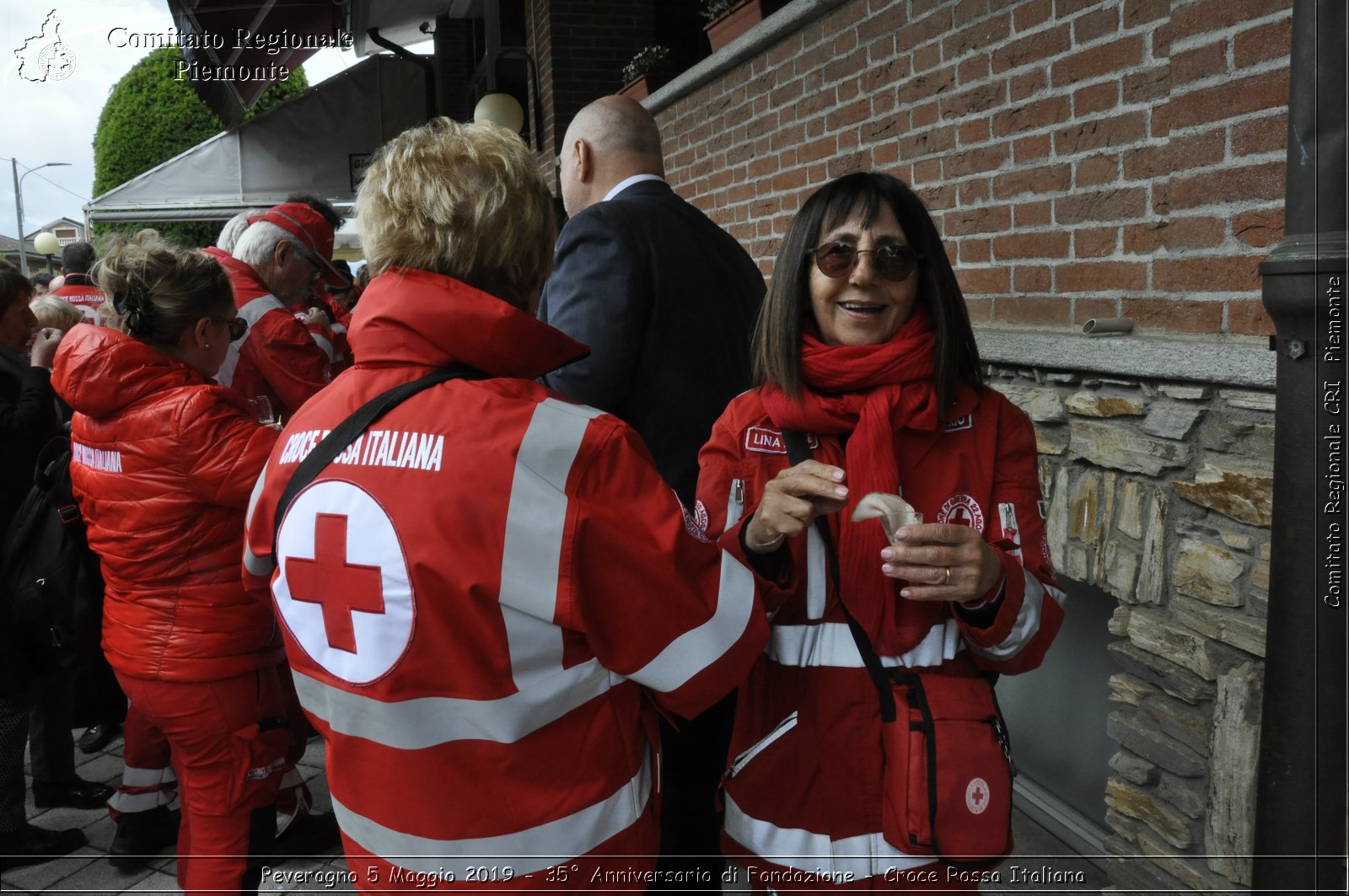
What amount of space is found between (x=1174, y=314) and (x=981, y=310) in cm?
92

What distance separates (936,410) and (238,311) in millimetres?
2908

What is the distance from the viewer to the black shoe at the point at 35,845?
3.62 m

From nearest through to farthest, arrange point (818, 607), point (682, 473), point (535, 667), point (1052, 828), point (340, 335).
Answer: point (535, 667) < point (818, 607) < point (682, 473) < point (1052, 828) < point (340, 335)

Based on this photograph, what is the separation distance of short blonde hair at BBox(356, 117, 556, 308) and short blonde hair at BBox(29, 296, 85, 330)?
12.1ft

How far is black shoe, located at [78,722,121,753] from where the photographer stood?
183 inches

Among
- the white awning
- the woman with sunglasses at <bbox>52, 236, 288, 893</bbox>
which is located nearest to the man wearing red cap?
the woman with sunglasses at <bbox>52, 236, 288, 893</bbox>

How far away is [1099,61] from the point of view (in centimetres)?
285

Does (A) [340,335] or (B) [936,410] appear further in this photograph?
(A) [340,335]

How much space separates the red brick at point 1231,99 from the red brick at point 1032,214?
0.60m

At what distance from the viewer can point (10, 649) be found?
11.5ft

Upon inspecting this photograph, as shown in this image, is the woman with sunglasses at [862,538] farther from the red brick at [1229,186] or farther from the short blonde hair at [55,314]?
the short blonde hair at [55,314]

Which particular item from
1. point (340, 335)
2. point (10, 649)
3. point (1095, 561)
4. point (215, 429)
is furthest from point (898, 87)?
point (10, 649)

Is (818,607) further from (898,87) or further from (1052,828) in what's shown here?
(898,87)

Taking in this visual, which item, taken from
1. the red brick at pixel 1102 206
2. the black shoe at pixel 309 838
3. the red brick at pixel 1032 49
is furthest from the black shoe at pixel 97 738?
the red brick at pixel 1032 49
